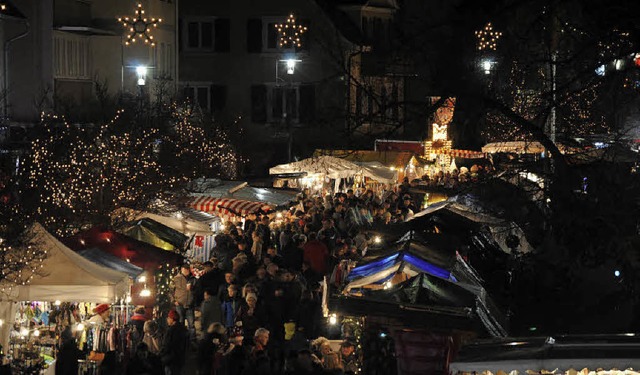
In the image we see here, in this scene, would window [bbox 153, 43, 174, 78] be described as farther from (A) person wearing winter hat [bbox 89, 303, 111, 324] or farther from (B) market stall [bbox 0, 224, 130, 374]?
(B) market stall [bbox 0, 224, 130, 374]

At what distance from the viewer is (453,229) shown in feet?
85.1

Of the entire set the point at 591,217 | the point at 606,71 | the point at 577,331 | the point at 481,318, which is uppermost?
the point at 606,71

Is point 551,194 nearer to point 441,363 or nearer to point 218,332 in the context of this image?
point 441,363

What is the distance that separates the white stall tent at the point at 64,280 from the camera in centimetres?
1697

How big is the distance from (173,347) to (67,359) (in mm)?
1505

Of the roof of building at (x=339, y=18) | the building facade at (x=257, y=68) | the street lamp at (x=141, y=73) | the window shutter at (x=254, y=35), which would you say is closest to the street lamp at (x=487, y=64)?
the street lamp at (x=141, y=73)

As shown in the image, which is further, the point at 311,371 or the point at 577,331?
the point at 577,331

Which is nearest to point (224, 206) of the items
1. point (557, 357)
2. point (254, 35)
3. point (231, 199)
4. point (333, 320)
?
point (231, 199)

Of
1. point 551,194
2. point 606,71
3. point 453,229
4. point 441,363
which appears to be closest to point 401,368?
point 441,363

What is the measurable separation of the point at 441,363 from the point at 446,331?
38 centimetres

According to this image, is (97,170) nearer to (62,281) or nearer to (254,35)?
(62,281)

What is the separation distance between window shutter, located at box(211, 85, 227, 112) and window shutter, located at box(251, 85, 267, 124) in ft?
3.70

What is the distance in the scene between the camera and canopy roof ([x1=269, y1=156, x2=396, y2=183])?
37.6 metres

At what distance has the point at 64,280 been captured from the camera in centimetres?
1714
